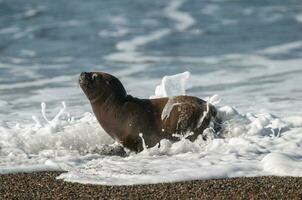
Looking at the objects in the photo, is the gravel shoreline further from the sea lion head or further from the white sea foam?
the sea lion head

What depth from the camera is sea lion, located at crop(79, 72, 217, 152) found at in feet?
21.7

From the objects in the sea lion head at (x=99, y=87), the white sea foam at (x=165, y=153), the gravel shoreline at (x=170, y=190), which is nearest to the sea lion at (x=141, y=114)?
the sea lion head at (x=99, y=87)

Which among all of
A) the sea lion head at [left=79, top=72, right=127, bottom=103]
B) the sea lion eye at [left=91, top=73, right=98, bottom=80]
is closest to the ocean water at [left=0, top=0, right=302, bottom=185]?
the sea lion head at [left=79, top=72, right=127, bottom=103]

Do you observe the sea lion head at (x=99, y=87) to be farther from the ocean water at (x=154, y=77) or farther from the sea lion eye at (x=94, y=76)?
the ocean water at (x=154, y=77)

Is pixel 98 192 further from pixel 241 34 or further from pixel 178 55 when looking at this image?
pixel 241 34

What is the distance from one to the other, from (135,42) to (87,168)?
9178mm

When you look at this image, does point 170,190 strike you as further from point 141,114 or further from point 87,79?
point 87,79

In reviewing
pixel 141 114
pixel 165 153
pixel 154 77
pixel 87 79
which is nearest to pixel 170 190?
pixel 165 153

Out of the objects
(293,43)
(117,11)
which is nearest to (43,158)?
(293,43)

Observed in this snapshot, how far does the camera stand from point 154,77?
36.6 ft

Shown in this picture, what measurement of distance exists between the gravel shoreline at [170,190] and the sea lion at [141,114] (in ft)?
4.54

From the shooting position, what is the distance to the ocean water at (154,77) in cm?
583

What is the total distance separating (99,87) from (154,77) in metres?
4.37

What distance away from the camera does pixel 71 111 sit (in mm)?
8797
